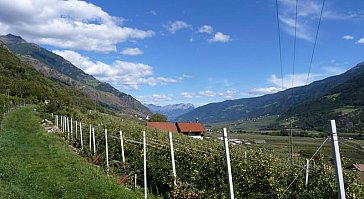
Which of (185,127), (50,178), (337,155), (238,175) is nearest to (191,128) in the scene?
(185,127)

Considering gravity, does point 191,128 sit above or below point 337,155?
below

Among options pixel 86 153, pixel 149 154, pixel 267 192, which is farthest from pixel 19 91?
pixel 267 192

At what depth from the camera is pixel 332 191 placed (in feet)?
25.2

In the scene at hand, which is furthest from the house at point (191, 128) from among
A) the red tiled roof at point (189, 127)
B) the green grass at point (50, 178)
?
the green grass at point (50, 178)

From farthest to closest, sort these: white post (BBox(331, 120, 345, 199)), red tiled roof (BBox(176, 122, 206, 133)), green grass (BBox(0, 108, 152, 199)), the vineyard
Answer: red tiled roof (BBox(176, 122, 206, 133)) < green grass (BBox(0, 108, 152, 199)) < the vineyard < white post (BBox(331, 120, 345, 199))

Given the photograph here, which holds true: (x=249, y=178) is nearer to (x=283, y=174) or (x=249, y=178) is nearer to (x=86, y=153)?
(x=283, y=174)

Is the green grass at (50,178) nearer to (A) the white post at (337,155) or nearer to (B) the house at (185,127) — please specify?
(A) the white post at (337,155)

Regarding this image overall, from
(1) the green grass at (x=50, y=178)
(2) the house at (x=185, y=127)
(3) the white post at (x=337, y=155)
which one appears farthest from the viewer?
(2) the house at (x=185, y=127)

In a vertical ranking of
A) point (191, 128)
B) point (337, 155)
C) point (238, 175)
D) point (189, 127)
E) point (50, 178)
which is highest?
point (337, 155)

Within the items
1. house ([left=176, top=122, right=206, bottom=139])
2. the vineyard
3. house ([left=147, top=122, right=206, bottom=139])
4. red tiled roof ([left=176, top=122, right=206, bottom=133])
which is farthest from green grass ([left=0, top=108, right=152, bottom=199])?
red tiled roof ([left=176, top=122, right=206, bottom=133])

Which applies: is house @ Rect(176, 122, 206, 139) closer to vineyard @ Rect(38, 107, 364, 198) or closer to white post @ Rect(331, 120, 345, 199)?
vineyard @ Rect(38, 107, 364, 198)

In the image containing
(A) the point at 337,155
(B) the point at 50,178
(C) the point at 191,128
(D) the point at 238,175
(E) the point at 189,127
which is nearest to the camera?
(A) the point at 337,155

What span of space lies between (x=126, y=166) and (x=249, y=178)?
8.13 meters

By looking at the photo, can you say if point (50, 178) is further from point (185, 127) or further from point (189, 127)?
point (185, 127)
